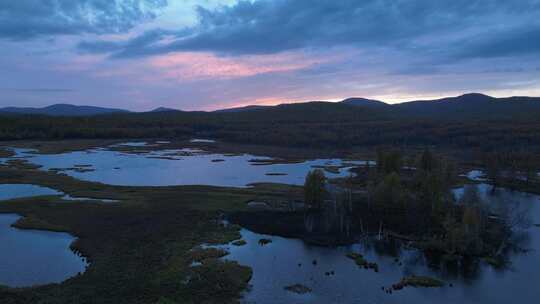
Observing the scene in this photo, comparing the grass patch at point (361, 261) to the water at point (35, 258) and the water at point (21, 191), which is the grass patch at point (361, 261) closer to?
the water at point (35, 258)

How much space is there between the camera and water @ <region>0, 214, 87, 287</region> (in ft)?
115

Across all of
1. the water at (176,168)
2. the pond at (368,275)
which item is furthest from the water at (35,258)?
the water at (176,168)

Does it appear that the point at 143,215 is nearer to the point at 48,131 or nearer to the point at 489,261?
the point at 489,261

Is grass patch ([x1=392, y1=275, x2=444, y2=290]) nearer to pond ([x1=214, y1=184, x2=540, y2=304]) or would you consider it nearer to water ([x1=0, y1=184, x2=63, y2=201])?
pond ([x1=214, y1=184, x2=540, y2=304])

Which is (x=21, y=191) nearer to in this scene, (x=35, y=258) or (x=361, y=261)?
(x=35, y=258)

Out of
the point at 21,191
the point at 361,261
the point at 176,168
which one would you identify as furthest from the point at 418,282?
the point at 176,168

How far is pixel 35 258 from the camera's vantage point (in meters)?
39.8

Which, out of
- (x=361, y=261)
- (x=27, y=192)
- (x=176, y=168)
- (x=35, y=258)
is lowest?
(x=361, y=261)

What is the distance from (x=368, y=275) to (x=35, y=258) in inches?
1173

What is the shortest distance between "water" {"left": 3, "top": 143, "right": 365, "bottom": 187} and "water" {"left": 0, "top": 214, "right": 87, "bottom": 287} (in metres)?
33.7

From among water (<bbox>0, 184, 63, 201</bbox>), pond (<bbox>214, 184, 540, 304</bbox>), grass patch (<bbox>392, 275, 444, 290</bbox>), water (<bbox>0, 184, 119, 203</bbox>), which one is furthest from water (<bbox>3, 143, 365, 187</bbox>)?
grass patch (<bbox>392, 275, 444, 290</bbox>)

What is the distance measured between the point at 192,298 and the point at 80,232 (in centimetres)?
2220

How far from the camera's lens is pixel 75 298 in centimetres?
3083

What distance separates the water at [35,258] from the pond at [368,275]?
557 inches
